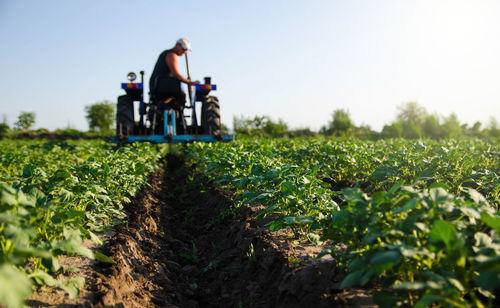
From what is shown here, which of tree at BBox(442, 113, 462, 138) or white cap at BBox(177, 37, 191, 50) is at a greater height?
white cap at BBox(177, 37, 191, 50)

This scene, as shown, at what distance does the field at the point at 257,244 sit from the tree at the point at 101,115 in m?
47.0

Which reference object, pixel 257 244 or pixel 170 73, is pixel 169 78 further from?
pixel 257 244

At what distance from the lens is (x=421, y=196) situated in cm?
151

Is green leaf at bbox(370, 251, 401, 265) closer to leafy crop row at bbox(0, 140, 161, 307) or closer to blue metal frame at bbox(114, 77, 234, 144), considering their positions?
leafy crop row at bbox(0, 140, 161, 307)

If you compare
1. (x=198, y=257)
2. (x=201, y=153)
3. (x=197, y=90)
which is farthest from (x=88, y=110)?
(x=198, y=257)

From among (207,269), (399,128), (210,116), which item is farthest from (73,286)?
(399,128)

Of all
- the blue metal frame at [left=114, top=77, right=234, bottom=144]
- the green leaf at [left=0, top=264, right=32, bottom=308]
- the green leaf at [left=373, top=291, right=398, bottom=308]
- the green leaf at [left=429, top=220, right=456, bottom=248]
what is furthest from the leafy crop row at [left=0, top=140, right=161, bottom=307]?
the blue metal frame at [left=114, top=77, right=234, bottom=144]

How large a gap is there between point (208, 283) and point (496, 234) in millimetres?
1990

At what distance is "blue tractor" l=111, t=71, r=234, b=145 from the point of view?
7789 millimetres

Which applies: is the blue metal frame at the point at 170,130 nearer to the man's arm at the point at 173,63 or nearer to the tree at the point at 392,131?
the man's arm at the point at 173,63

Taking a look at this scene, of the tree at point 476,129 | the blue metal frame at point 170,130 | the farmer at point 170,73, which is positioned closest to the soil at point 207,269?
the blue metal frame at point 170,130

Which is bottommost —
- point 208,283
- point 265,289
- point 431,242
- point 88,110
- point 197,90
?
point 208,283

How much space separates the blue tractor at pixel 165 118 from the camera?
25.6ft

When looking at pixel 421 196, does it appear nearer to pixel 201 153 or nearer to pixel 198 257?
pixel 198 257
